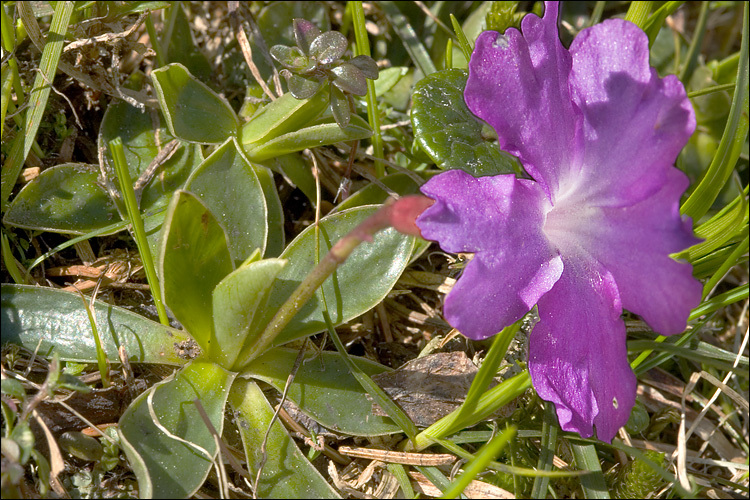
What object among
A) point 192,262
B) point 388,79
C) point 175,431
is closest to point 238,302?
point 192,262

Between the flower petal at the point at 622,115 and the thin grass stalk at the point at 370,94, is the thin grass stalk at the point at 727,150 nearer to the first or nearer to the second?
the flower petal at the point at 622,115

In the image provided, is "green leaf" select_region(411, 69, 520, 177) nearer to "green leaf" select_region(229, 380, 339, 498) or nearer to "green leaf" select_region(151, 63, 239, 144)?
"green leaf" select_region(151, 63, 239, 144)

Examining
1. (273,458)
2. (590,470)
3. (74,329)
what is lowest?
(590,470)

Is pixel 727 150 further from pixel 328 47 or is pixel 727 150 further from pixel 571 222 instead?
pixel 328 47

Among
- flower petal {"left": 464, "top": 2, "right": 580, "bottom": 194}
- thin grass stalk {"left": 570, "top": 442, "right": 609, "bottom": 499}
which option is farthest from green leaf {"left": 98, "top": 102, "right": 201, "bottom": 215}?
thin grass stalk {"left": 570, "top": 442, "right": 609, "bottom": 499}

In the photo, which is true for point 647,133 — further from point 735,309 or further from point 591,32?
point 735,309

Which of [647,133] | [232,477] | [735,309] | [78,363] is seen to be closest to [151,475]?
[232,477]
